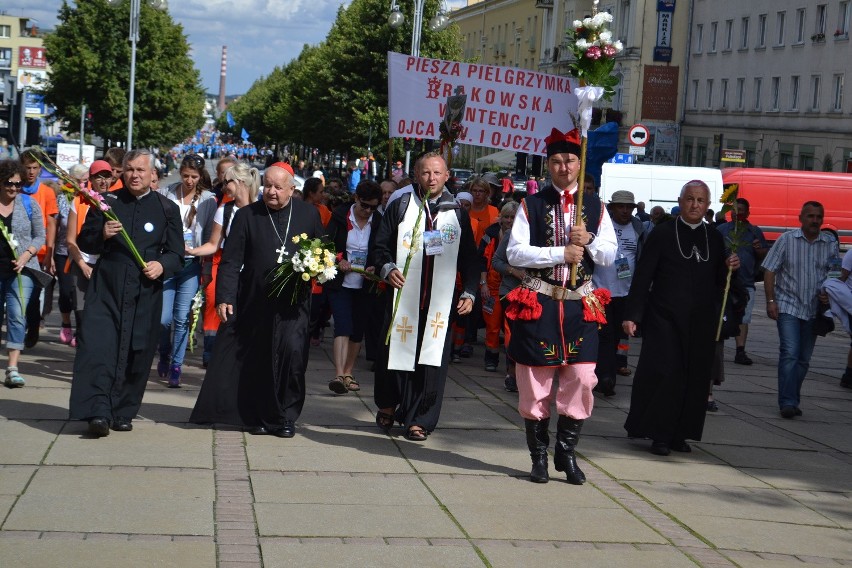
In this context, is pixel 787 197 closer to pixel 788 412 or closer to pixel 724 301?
pixel 788 412

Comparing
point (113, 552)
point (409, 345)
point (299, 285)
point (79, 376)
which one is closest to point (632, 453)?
point (409, 345)

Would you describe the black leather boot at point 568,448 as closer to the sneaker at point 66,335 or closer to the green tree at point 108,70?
the sneaker at point 66,335

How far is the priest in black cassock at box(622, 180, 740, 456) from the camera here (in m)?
8.88

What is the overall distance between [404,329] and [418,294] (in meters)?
0.26

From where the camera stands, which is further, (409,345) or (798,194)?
(798,194)

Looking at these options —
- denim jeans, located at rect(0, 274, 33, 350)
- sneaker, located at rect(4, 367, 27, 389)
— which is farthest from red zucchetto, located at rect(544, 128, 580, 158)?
denim jeans, located at rect(0, 274, 33, 350)

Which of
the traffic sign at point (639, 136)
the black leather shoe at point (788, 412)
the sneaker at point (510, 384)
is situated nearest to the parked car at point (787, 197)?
the traffic sign at point (639, 136)

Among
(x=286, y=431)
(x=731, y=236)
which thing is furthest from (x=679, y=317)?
(x=286, y=431)

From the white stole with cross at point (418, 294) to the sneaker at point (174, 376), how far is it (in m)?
2.54

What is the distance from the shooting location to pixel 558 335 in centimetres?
746

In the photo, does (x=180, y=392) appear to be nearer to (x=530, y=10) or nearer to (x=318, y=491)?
(x=318, y=491)

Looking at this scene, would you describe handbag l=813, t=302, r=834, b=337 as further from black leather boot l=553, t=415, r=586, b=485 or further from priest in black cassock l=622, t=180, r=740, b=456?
black leather boot l=553, t=415, r=586, b=485

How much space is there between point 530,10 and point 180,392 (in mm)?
78563

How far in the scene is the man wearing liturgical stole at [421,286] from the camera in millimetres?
8727
